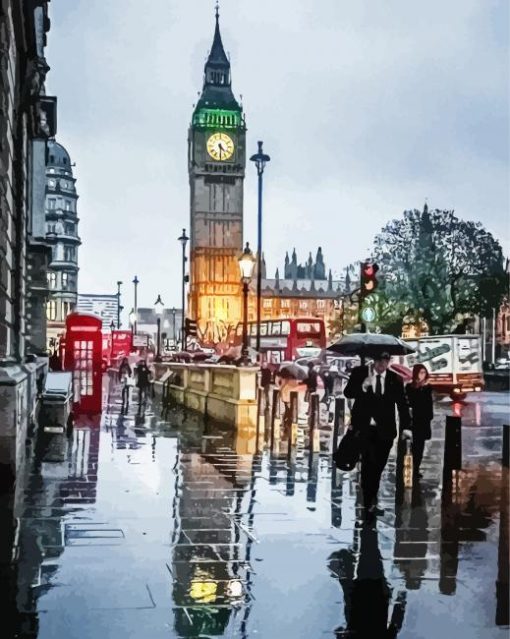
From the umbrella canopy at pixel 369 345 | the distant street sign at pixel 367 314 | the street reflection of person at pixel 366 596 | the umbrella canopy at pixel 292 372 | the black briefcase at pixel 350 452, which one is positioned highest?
the distant street sign at pixel 367 314

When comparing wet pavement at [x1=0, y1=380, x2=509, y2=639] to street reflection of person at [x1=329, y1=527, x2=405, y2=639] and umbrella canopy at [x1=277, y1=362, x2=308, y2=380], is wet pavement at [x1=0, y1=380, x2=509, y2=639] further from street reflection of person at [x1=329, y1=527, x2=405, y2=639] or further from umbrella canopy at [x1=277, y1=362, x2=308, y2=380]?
umbrella canopy at [x1=277, y1=362, x2=308, y2=380]

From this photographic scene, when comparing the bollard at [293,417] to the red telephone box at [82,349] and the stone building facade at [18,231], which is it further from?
the red telephone box at [82,349]

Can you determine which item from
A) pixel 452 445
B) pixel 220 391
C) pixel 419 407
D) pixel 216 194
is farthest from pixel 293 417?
pixel 216 194

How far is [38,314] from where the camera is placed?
33219 millimetres

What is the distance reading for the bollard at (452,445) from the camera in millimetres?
12172

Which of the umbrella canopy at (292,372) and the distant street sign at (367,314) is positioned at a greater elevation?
the distant street sign at (367,314)

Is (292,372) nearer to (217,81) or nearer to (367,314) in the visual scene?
(367,314)

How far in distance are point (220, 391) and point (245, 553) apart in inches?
654

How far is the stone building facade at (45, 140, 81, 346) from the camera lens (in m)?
128

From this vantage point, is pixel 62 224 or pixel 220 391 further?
pixel 62 224

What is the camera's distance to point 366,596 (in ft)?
23.8

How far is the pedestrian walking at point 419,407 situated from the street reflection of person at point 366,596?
533 centimetres

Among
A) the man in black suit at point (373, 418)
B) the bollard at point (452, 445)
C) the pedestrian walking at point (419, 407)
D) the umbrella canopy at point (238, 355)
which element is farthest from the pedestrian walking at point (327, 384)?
the man in black suit at point (373, 418)

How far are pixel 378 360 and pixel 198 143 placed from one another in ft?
491
